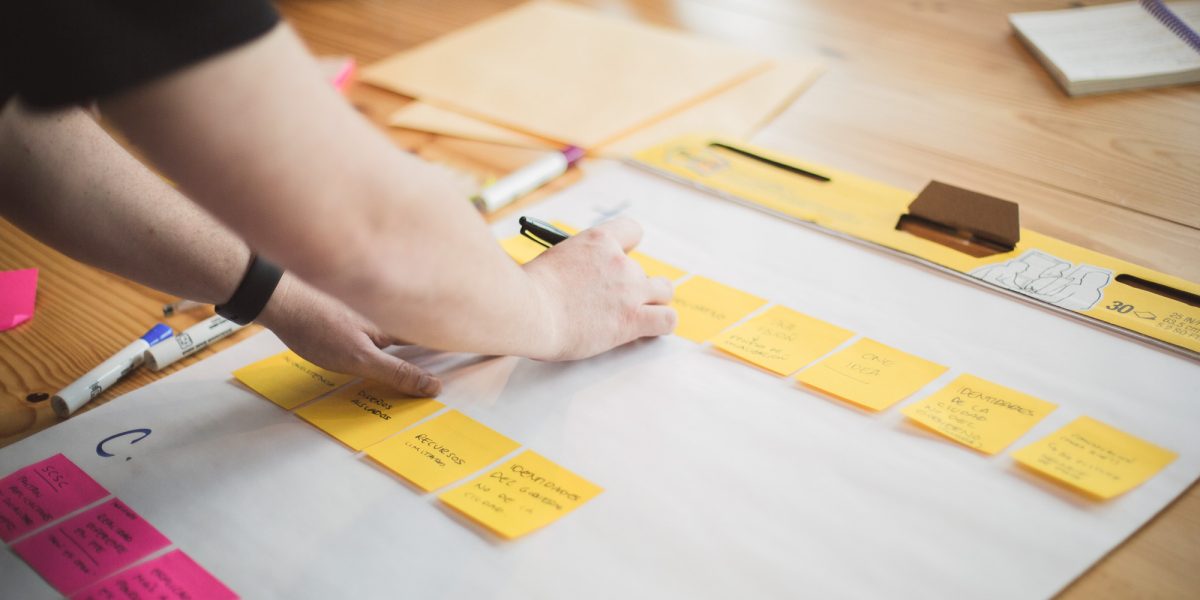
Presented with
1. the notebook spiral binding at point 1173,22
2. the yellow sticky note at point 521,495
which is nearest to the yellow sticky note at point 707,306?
the yellow sticky note at point 521,495

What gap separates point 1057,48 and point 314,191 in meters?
1.11

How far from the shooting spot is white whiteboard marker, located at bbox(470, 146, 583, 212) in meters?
1.05

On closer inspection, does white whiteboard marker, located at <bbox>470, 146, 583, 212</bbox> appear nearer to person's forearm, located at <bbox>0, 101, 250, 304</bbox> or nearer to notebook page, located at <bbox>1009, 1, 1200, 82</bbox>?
person's forearm, located at <bbox>0, 101, 250, 304</bbox>

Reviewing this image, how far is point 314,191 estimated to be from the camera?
1.52ft

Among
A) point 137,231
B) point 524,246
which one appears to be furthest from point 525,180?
point 137,231

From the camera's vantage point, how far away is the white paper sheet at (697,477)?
0.58m

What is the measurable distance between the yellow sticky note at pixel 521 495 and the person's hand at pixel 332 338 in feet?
0.41

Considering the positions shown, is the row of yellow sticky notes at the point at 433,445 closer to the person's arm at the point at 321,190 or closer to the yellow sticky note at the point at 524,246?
the person's arm at the point at 321,190

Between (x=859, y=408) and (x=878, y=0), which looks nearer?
(x=859, y=408)

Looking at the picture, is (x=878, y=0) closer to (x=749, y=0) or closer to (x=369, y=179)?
(x=749, y=0)

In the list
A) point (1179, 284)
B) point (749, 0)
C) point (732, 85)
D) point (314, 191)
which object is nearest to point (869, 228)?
point (1179, 284)

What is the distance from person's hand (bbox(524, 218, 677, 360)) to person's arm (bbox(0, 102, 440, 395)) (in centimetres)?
13

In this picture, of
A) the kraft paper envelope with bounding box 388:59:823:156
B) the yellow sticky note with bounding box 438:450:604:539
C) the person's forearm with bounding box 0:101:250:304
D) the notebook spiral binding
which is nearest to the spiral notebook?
the notebook spiral binding

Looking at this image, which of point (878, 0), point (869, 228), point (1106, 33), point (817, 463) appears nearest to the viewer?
point (817, 463)
